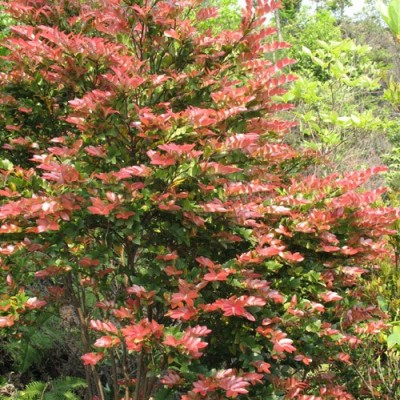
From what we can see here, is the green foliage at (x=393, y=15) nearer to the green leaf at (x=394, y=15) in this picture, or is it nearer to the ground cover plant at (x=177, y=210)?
the green leaf at (x=394, y=15)

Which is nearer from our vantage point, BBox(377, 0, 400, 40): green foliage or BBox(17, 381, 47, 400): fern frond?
BBox(377, 0, 400, 40): green foliage

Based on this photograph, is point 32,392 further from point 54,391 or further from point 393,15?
point 393,15

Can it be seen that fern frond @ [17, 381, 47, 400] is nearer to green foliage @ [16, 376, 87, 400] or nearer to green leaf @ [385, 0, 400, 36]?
green foliage @ [16, 376, 87, 400]

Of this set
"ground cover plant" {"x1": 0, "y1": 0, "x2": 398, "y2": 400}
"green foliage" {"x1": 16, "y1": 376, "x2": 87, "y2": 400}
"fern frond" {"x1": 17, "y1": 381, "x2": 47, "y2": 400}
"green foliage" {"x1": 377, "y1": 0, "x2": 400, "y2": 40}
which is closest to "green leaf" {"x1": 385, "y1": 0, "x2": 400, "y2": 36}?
"green foliage" {"x1": 377, "y1": 0, "x2": 400, "y2": 40}

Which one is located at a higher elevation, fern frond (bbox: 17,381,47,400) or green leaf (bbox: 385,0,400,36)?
green leaf (bbox: 385,0,400,36)

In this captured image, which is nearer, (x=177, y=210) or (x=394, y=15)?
(x=394, y=15)

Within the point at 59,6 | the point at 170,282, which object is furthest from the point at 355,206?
the point at 59,6

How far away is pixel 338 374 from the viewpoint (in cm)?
372

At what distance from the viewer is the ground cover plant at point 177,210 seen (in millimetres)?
2621

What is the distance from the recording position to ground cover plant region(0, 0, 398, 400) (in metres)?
2.62

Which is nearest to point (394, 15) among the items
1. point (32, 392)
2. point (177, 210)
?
point (177, 210)

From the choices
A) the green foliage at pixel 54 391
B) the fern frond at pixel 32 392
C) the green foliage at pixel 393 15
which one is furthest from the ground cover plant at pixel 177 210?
the green foliage at pixel 393 15

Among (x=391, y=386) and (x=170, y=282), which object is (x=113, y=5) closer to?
(x=170, y=282)

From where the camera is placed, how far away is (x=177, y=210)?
2686mm
